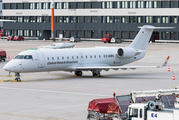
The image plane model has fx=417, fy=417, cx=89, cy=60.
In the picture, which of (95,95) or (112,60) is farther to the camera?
(112,60)

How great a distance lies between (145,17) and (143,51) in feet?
235

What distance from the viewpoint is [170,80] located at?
38062 mm

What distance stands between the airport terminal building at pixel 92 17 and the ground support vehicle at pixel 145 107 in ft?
312

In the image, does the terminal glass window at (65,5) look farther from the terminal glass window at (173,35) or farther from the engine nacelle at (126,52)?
the engine nacelle at (126,52)

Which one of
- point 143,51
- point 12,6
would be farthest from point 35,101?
point 12,6

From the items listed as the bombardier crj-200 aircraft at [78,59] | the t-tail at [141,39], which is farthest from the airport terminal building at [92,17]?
the bombardier crj-200 aircraft at [78,59]

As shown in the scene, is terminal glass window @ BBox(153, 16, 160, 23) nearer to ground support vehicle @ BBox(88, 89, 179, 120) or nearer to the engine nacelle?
the engine nacelle

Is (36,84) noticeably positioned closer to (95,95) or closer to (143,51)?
(95,95)

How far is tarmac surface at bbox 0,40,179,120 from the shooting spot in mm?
22859

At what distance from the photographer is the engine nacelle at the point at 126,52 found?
43812 millimetres

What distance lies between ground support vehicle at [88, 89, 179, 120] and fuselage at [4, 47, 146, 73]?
19844 millimetres

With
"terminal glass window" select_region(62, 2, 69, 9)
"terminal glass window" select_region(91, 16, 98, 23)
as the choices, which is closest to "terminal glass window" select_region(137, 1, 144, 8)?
"terminal glass window" select_region(91, 16, 98, 23)

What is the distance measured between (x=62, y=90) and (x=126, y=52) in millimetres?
13684

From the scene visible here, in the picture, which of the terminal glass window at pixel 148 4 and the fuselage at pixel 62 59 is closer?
the fuselage at pixel 62 59
